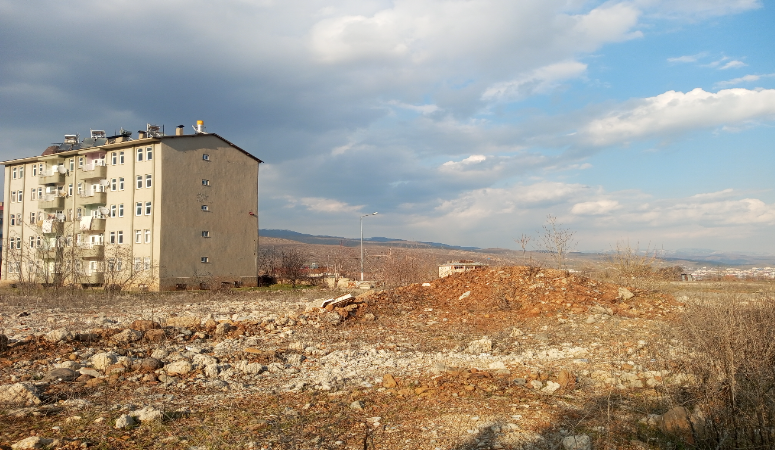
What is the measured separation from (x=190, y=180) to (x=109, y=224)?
8127 millimetres

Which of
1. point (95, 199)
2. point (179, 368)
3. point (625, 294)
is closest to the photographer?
Answer: point (179, 368)

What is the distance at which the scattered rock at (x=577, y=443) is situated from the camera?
16.2 ft

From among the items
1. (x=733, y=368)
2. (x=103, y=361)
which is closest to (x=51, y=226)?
(x=103, y=361)

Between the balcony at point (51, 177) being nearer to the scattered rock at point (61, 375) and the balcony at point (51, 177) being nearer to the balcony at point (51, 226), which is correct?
the balcony at point (51, 226)

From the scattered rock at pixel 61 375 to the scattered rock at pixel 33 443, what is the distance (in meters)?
3.13

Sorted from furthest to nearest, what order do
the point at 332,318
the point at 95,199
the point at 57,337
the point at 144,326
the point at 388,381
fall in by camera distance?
the point at 95,199, the point at 332,318, the point at 144,326, the point at 57,337, the point at 388,381

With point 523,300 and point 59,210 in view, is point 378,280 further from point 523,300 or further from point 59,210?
point 59,210

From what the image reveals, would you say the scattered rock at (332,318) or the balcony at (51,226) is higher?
the balcony at (51,226)

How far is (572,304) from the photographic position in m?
14.7

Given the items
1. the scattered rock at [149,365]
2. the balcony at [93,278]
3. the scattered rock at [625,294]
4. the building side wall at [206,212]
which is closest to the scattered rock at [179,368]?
the scattered rock at [149,365]

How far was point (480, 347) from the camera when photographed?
10.3 metres

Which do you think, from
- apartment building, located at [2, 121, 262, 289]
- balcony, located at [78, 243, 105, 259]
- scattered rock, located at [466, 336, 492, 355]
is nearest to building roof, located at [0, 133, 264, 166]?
apartment building, located at [2, 121, 262, 289]

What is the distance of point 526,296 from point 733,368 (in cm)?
1026

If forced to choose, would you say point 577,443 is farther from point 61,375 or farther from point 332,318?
point 332,318
